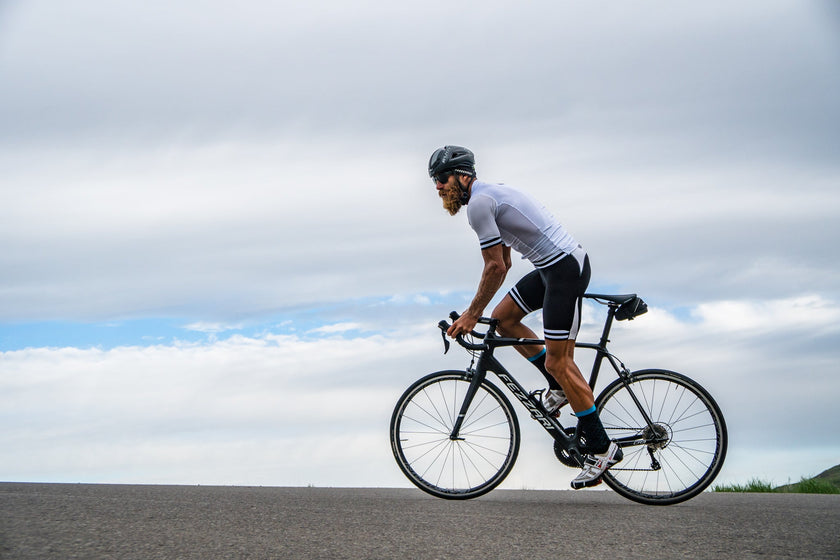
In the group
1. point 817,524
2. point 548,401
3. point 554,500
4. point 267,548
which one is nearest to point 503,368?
point 548,401

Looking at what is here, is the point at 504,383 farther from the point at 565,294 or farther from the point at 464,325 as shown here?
the point at 565,294

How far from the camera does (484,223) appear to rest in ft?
20.3

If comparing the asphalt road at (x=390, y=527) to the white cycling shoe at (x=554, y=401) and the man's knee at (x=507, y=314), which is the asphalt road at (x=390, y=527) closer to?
the white cycling shoe at (x=554, y=401)

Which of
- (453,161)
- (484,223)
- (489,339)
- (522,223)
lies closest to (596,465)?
(489,339)

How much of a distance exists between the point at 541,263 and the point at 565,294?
0.31 metres

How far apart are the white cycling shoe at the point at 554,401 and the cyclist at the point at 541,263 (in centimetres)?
14

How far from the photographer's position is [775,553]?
438cm

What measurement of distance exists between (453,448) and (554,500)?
3.33 ft

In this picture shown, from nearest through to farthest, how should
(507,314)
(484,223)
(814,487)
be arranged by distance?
(484,223), (507,314), (814,487)

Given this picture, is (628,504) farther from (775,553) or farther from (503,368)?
(775,553)

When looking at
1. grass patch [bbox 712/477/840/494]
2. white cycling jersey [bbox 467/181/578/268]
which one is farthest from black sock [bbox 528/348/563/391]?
grass patch [bbox 712/477/840/494]

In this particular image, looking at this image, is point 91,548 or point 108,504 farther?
point 108,504

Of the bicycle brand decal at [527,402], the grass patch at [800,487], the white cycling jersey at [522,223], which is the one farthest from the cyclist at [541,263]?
the grass patch at [800,487]

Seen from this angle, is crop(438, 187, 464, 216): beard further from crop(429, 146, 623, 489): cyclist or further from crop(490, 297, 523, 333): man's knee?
crop(490, 297, 523, 333): man's knee
